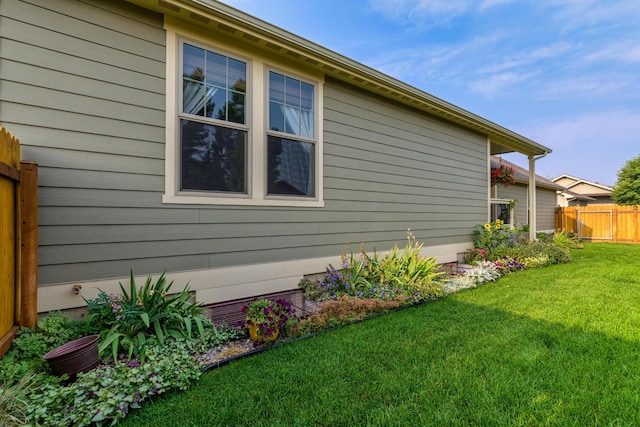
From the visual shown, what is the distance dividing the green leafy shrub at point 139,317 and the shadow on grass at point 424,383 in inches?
26.3

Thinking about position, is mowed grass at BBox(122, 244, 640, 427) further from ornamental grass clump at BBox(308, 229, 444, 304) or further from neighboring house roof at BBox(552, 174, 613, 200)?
neighboring house roof at BBox(552, 174, 613, 200)

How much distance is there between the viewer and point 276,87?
405 cm

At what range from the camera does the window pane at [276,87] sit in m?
4.00

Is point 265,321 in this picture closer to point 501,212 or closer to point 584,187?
point 501,212

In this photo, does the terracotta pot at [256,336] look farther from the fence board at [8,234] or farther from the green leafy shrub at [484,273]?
the green leafy shrub at [484,273]

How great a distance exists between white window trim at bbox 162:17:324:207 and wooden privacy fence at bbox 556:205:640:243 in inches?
666

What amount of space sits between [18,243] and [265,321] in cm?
211

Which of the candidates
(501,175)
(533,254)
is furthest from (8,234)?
(501,175)

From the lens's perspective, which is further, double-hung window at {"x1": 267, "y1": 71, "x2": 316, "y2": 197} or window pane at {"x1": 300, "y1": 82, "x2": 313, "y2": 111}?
window pane at {"x1": 300, "y1": 82, "x2": 313, "y2": 111}

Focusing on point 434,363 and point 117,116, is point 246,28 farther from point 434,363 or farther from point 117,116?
point 434,363

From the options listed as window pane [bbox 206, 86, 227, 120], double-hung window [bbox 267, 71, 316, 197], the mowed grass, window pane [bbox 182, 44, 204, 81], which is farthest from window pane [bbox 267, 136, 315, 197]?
the mowed grass

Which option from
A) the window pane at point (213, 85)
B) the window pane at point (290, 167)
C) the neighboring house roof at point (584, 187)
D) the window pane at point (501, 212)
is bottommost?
the window pane at point (501, 212)

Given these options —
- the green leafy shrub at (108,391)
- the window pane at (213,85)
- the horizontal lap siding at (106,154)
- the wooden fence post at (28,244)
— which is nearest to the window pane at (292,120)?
the window pane at (213,85)

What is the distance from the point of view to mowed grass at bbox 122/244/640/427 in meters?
1.89
